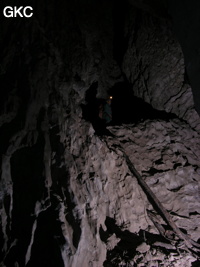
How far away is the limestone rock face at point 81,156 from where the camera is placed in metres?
3.67

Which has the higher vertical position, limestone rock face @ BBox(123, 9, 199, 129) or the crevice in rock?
limestone rock face @ BBox(123, 9, 199, 129)

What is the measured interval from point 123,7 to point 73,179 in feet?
19.3

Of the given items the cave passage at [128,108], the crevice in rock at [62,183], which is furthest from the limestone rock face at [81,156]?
the cave passage at [128,108]

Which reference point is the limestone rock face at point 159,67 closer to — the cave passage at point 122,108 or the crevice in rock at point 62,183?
the cave passage at point 122,108

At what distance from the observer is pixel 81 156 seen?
13.8 feet

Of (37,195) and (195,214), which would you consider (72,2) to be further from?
(195,214)

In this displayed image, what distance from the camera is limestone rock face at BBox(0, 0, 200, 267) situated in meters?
3.67

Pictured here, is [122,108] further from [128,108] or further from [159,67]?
[159,67]

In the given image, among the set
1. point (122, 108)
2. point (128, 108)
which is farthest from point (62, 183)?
point (122, 108)

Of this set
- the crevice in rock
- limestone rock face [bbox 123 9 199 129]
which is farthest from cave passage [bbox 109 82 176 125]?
the crevice in rock

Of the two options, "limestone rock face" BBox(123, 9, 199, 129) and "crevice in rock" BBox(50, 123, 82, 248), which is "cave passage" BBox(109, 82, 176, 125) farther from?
"crevice in rock" BBox(50, 123, 82, 248)

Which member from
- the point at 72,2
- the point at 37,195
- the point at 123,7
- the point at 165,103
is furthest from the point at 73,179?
the point at 123,7

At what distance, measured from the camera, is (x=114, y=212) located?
4.07 metres

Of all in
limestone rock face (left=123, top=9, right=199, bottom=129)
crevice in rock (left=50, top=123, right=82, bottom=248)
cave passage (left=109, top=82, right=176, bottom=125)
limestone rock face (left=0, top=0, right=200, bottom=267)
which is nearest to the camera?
crevice in rock (left=50, top=123, right=82, bottom=248)
